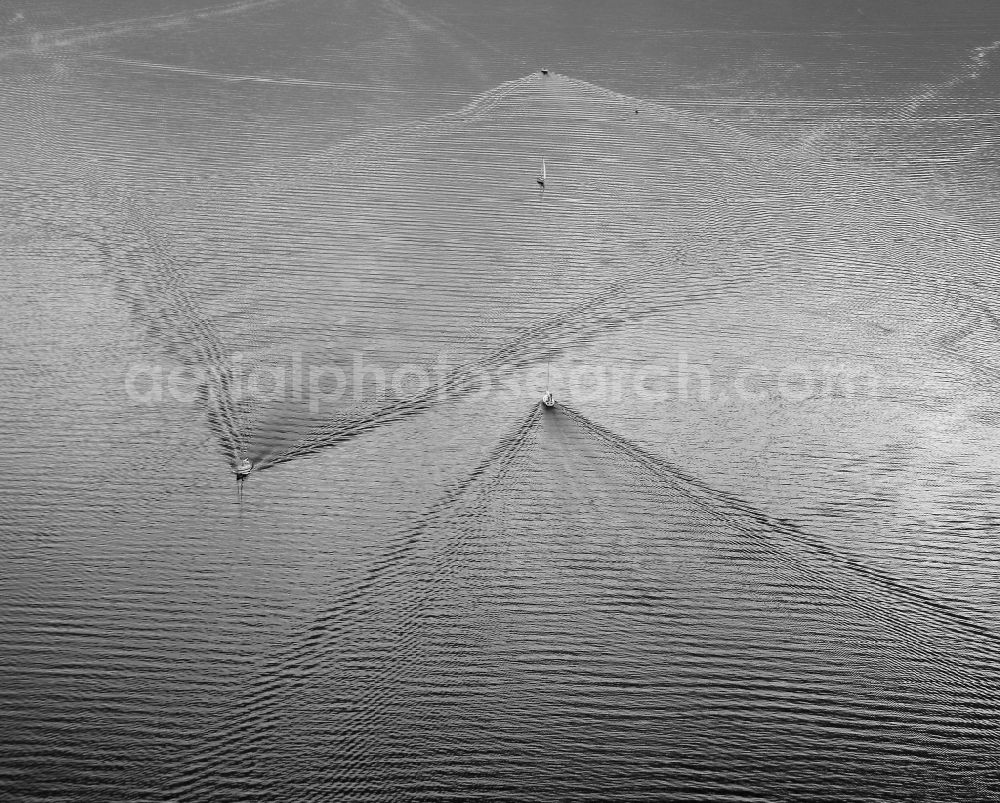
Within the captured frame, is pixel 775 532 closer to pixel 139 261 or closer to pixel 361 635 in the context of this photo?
pixel 361 635

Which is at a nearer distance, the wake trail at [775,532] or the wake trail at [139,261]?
the wake trail at [775,532]

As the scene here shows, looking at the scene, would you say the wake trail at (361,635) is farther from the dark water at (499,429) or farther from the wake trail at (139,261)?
the wake trail at (139,261)

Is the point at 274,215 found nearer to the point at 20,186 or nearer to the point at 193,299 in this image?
the point at 193,299

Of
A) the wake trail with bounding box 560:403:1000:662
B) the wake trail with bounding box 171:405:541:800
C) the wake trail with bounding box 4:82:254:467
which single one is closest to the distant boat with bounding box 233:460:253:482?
the wake trail with bounding box 4:82:254:467

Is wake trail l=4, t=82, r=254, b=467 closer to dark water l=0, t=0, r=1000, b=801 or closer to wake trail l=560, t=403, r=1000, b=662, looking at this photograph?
dark water l=0, t=0, r=1000, b=801

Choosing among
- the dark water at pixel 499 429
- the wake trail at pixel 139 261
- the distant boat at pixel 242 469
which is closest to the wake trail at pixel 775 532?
the dark water at pixel 499 429
